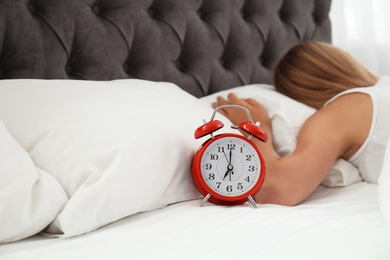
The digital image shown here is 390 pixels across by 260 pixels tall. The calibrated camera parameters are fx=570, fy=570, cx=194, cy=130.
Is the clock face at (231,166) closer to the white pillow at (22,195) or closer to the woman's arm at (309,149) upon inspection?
the woman's arm at (309,149)

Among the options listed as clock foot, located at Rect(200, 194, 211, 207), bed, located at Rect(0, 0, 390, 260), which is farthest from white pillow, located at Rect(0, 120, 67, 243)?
clock foot, located at Rect(200, 194, 211, 207)

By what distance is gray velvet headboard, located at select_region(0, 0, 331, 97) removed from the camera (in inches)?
55.8

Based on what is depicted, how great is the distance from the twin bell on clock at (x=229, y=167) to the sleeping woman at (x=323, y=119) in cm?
10

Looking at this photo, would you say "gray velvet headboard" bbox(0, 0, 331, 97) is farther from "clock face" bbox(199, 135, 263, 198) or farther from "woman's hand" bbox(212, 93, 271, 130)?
"clock face" bbox(199, 135, 263, 198)

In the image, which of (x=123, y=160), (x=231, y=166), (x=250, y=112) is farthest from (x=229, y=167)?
(x=250, y=112)

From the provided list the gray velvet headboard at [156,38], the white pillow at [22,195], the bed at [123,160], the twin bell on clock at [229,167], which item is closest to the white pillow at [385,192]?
the bed at [123,160]

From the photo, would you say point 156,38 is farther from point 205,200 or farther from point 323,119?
point 205,200

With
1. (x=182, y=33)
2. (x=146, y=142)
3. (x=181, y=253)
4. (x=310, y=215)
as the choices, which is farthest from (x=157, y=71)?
(x=181, y=253)

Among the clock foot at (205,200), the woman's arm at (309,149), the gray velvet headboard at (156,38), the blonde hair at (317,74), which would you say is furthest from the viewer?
the blonde hair at (317,74)

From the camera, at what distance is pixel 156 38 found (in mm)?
1661

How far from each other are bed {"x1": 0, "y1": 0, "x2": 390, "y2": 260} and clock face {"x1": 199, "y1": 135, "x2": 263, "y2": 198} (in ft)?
0.14

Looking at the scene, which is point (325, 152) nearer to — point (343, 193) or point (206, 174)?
point (343, 193)

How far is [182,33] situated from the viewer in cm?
173

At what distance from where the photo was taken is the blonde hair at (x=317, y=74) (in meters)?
1.68
